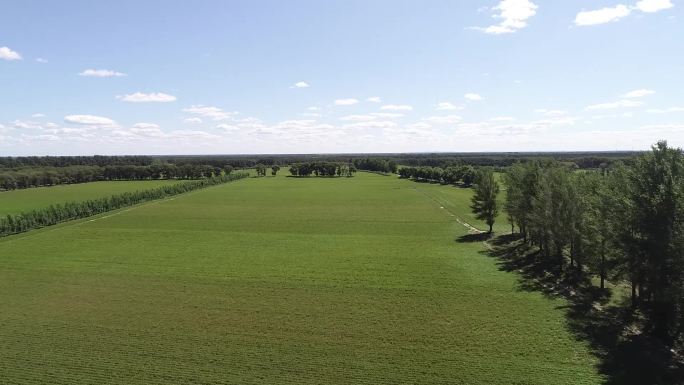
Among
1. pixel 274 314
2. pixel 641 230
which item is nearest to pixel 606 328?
pixel 641 230

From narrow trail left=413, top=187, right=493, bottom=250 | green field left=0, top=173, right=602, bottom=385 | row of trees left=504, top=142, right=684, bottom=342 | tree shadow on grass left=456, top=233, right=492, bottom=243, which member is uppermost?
row of trees left=504, top=142, right=684, bottom=342

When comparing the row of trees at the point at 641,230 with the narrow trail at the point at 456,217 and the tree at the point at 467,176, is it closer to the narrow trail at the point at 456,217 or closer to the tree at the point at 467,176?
the narrow trail at the point at 456,217

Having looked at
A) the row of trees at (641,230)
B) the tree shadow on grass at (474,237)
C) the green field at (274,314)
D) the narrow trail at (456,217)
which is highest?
the row of trees at (641,230)

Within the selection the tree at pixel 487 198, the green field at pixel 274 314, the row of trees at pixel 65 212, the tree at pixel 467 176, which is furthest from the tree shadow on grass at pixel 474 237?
the tree at pixel 467 176

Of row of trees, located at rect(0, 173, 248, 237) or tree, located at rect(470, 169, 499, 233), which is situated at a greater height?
tree, located at rect(470, 169, 499, 233)

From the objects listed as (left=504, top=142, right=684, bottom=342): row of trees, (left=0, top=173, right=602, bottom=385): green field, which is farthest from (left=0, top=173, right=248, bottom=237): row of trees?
(left=504, top=142, right=684, bottom=342): row of trees

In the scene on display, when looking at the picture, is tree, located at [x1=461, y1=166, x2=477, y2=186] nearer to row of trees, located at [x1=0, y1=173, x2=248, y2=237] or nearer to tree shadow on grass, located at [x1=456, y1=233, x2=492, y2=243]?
tree shadow on grass, located at [x1=456, y1=233, x2=492, y2=243]
